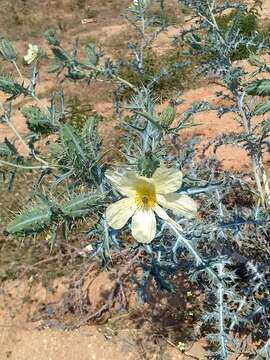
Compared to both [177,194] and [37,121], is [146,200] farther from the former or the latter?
[37,121]

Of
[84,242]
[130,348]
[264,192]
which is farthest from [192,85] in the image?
[130,348]

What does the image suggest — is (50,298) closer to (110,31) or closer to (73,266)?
(73,266)

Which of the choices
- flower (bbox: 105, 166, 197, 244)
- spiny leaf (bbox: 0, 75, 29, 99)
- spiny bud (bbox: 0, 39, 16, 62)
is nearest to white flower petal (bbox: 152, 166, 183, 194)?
flower (bbox: 105, 166, 197, 244)

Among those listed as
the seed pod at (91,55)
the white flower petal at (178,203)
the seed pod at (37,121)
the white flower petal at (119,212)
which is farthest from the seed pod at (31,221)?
the seed pod at (91,55)

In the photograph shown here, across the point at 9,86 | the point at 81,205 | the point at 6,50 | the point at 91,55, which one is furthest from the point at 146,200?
the point at 91,55

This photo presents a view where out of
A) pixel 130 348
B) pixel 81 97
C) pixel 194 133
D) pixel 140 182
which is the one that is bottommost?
pixel 81 97

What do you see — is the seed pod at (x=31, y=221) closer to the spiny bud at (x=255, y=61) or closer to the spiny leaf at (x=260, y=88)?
the spiny leaf at (x=260, y=88)
